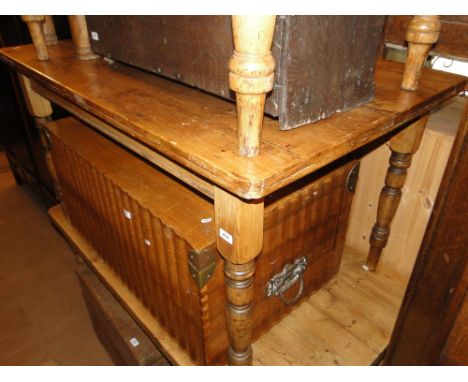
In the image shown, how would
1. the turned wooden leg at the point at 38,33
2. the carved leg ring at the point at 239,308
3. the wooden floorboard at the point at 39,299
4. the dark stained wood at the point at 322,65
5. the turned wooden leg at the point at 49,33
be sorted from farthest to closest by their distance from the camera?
the wooden floorboard at the point at 39,299, the turned wooden leg at the point at 49,33, the turned wooden leg at the point at 38,33, the carved leg ring at the point at 239,308, the dark stained wood at the point at 322,65

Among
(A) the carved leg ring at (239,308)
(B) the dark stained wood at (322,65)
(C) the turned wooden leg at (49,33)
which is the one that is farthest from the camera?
(C) the turned wooden leg at (49,33)

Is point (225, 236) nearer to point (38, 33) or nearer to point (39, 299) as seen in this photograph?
point (38, 33)

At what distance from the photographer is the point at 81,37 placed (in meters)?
1.03

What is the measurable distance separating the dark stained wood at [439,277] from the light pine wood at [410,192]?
31 centimetres

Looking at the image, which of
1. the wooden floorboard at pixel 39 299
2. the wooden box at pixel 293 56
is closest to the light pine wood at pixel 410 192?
the wooden box at pixel 293 56

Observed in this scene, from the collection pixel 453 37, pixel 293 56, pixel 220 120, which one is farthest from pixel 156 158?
pixel 453 37

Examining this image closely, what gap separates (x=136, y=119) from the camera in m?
0.70

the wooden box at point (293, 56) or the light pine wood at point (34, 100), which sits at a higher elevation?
the wooden box at point (293, 56)

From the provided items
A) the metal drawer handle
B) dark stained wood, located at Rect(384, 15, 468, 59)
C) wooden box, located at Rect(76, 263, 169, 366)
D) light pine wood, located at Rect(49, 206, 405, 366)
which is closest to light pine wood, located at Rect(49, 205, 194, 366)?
light pine wood, located at Rect(49, 206, 405, 366)

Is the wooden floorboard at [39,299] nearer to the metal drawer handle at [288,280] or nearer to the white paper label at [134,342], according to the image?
the white paper label at [134,342]

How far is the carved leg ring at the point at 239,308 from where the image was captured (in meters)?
0.71

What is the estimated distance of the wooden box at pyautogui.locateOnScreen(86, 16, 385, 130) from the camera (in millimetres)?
577

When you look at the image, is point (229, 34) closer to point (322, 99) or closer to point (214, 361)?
point (322, 99)
